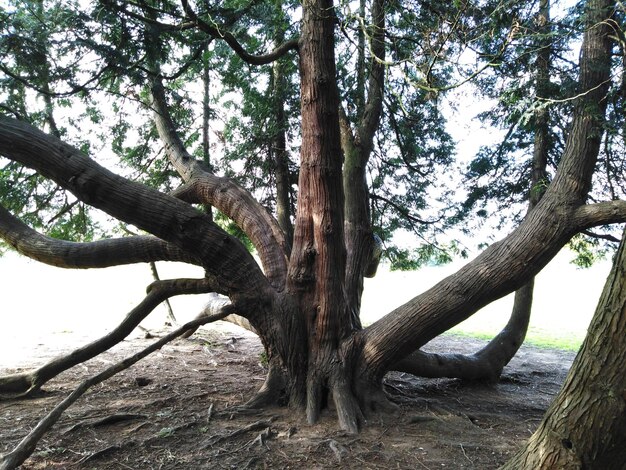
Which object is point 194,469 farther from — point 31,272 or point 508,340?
point 31,272

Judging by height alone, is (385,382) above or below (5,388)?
below

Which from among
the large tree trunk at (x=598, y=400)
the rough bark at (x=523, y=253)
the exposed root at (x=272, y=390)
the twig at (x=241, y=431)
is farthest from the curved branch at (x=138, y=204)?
the large tree trunk at (x=598, y=400)

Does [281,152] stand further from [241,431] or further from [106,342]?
[241,431]

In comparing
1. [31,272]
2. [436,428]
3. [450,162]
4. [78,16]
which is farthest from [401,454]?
[31,272]

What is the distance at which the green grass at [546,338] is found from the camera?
37.2 ft

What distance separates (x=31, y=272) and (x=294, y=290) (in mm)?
24956

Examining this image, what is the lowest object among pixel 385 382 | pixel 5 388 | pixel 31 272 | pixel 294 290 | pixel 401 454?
pixel 401 454

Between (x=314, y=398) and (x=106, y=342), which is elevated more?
(x=106, y=342)

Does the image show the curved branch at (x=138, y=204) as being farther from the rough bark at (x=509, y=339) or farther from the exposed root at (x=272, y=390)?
the rough bark at (x=509, y=339)

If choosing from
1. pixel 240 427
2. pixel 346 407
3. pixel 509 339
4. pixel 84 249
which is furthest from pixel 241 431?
pixel 509 339

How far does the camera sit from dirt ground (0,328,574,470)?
11.9ft

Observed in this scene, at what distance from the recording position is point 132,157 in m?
8.16

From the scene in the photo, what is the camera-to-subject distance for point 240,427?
4168mm

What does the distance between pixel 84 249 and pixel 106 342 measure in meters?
0.98
